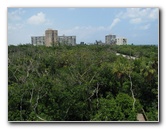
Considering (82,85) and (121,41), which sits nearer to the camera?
(121,41)

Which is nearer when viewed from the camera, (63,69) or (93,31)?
(93,31)

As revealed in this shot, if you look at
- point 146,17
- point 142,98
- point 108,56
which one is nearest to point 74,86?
point 108,56

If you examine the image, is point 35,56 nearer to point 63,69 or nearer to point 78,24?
point 63,69

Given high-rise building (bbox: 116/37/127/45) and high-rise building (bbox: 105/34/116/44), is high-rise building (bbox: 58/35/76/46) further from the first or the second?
high-rise building (bbox: 116/37/127/45)

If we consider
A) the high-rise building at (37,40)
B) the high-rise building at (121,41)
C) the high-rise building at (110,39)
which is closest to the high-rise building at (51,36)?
the high-rise building at (37,40)

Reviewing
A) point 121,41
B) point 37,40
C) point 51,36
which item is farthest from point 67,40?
point 121,41

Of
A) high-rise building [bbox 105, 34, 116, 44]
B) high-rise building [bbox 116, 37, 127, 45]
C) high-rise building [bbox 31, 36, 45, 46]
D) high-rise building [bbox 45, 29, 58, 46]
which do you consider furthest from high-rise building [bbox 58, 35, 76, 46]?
high-rise building [bbox 116, 37, 127, 45]

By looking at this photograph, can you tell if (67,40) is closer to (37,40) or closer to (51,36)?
(51,36)
